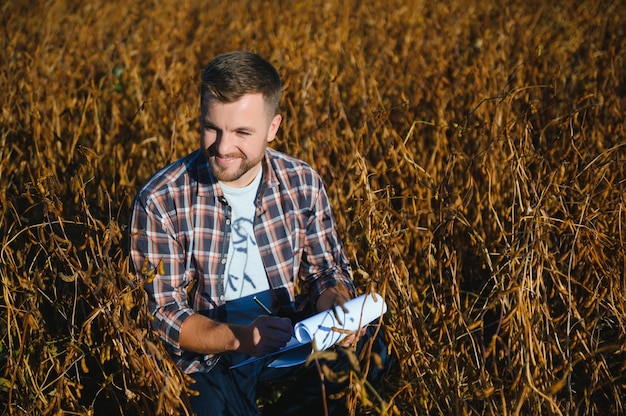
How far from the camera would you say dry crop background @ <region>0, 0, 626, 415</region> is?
1392 mm

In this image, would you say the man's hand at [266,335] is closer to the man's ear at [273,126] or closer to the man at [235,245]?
the man at [235,245]

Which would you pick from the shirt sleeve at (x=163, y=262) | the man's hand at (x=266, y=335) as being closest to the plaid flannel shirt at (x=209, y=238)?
the shirt sleeve at (x=163, y=262)

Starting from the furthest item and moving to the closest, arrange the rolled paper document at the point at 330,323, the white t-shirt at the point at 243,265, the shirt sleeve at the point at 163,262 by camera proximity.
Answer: the white t-shirt at the point at 243,265 → the shirt sleeve at the point at 163,262 → the rolled paper document at the point at 330,323

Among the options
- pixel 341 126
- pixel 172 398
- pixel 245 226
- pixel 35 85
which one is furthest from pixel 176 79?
pixel 172 398

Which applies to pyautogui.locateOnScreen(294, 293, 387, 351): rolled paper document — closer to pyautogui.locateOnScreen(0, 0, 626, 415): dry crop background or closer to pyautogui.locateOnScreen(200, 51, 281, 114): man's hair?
pyautogui.locateOnScreen(0, 0, 626, 415): dry crop background

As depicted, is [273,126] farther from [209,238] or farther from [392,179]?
[392,179]

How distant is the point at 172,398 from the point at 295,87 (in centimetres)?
168

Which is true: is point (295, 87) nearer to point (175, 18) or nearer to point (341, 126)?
point (341, 126)

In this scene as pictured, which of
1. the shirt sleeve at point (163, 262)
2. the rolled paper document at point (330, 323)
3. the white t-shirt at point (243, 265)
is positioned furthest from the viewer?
the white t-shirt at point (243, 265)

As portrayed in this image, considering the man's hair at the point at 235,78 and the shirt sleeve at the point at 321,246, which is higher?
the man's hair at the point at 235,78

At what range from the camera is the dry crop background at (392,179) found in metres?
1.39

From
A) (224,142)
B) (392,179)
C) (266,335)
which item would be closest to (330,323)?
(266,335)

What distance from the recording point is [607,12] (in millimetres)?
3572

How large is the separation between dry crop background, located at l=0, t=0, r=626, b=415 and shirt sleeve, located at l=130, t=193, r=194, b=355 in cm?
8
